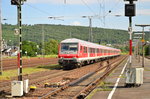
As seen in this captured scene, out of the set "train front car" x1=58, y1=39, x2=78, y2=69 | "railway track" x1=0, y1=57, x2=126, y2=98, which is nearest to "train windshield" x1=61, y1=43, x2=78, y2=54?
"train front car" x1=58, y1=39, x2=78, y2=69

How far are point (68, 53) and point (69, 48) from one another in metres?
0.61

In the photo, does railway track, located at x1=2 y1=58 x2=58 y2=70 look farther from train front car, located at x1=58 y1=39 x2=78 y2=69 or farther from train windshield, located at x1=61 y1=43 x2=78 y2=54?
train windshield, located at x1=61 y1=43 x2=78 y2=54

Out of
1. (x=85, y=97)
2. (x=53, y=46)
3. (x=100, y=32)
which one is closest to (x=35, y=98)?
(x=85, y=97)

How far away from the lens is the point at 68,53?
3170 centimetres

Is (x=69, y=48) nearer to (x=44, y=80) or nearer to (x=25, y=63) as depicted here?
(x=44, y=80)

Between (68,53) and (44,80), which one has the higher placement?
(68,53)

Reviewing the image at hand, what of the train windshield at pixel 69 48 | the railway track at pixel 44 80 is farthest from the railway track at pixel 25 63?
the railway track at pixel 44 80

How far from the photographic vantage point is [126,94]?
43.0 feet

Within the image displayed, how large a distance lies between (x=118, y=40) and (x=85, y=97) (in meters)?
181

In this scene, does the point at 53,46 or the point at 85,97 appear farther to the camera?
the point at 53,46

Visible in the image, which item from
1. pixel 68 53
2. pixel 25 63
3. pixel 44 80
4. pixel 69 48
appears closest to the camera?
pixel 44 80

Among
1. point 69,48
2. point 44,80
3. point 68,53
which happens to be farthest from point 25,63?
point 44,80

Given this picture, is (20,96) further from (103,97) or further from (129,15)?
(129,15)

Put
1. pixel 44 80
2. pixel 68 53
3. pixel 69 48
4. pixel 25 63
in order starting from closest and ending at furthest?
pixel 44 80, pixel 68 53, pixel 69 48, pixel 25 63
